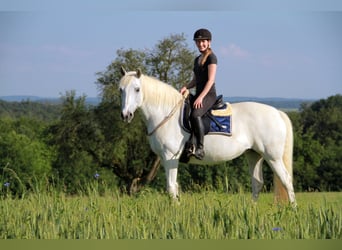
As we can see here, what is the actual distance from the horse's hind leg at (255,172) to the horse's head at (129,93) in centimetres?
215

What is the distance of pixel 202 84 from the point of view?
7.37 meters

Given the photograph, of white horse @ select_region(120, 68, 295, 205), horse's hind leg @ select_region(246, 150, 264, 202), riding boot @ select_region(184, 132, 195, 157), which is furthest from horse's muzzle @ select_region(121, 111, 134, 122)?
horse's hind leg @ select_region(246, 150, 264, 202)

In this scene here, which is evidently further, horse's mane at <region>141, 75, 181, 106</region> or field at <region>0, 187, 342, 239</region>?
horse's mane at <region>141, 75, 181, 106</region>

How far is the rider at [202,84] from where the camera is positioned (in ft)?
23.3

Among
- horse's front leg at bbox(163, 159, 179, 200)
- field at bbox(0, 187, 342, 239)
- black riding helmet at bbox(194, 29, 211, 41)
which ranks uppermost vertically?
black riding helmet at bbox(194, 29, 211, 41)

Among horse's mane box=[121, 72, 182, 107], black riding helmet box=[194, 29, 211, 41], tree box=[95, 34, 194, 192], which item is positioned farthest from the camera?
tree box=[95, 34, 194, 192]

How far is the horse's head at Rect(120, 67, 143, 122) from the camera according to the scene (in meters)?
7.38

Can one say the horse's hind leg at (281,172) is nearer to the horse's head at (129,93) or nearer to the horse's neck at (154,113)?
the horse's neck at (154,113)

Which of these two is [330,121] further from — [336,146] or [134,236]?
[134,236]

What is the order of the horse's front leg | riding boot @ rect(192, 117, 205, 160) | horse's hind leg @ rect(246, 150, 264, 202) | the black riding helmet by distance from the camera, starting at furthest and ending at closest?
horse's hind leg @ rect(246, 150, 264, 202), riding boot @ rect(192, 117, 205, 160), the horse's front leg, the black riding helmet

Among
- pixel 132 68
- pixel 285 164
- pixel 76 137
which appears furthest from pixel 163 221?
pixel 76 137

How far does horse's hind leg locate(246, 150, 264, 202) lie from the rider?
109cm

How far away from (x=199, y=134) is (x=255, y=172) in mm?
1347

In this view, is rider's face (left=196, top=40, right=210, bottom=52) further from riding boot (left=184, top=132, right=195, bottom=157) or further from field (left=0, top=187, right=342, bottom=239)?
field (left=0, top=187, right=342, bottom=239)
